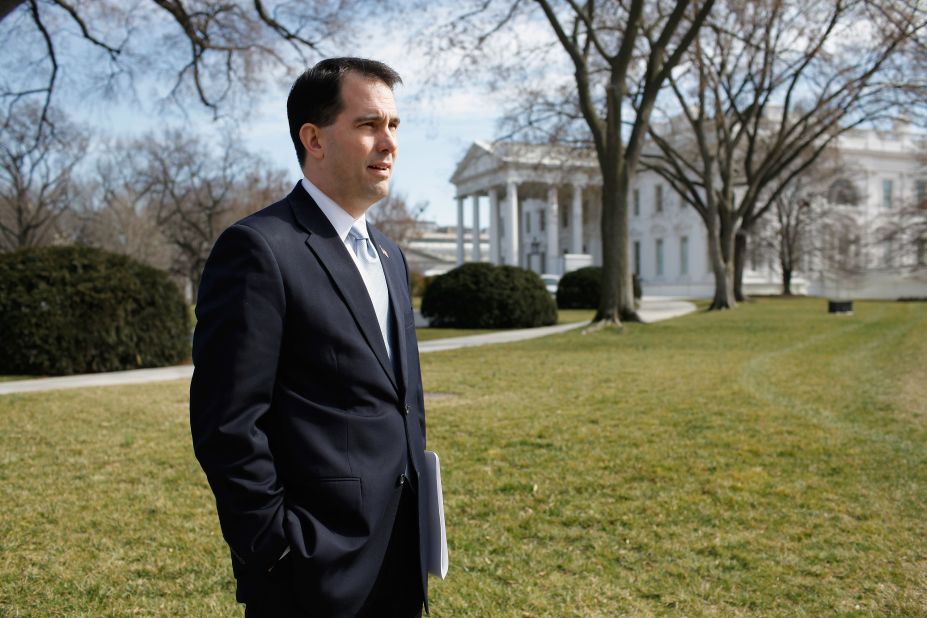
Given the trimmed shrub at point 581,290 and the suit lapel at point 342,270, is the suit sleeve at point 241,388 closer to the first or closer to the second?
the suit lapel at point 342,270

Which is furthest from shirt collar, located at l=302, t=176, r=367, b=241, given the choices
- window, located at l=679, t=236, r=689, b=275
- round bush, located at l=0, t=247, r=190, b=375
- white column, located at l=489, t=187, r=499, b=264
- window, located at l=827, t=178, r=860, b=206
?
white column, located at l=489, t=187, r=499, b=264

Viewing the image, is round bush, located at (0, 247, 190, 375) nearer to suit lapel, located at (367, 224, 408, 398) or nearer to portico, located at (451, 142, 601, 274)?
suit lapel, located at (367, 224, 408, 398)

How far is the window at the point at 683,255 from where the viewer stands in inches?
2542

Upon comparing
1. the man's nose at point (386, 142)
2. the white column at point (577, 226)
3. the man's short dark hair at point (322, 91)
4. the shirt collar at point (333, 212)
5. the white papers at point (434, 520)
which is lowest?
the white papers at point (434, 520)

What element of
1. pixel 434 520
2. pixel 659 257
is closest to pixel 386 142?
pixel 434 520

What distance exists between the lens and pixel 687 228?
6406cm

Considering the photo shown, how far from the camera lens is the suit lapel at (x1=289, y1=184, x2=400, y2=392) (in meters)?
2.02

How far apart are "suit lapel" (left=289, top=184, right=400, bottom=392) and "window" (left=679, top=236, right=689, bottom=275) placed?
213ft

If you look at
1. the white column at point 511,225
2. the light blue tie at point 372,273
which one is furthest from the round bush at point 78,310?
the white column at point 511,225

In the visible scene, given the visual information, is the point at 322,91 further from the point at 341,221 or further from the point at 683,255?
the point at 683,255

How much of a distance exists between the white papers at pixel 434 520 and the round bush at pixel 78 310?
1079 cm

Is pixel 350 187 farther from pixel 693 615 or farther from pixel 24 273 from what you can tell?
pixel 24 273

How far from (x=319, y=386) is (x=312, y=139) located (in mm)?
640

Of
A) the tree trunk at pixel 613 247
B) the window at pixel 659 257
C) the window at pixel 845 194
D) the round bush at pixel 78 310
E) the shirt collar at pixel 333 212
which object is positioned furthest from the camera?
the window at pixel 659 257
